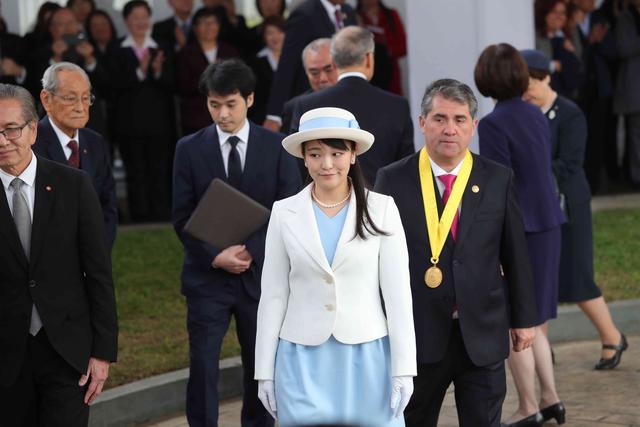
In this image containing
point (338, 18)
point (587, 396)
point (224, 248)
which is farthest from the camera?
point (338, 18)

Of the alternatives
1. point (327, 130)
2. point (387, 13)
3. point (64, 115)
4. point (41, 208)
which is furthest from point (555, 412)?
point (387, 13)

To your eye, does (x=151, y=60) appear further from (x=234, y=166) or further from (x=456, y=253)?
(x=456, y=253)

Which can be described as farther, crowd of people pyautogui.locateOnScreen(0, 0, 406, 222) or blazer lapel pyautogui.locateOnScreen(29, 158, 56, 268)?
crowd of people pyautogui.locateOnScreen(0, 0, 406, 222)

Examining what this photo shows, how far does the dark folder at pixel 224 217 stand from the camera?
6828mm

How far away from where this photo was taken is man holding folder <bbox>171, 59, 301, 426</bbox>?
704cm

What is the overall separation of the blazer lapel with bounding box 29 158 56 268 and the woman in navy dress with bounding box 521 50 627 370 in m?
3.44

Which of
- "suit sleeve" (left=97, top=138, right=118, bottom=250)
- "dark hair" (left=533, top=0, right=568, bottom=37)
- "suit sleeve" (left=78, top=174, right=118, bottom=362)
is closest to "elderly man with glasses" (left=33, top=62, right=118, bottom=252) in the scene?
"suit sleeve" (left=97, top=138, right=118, bottom=250)

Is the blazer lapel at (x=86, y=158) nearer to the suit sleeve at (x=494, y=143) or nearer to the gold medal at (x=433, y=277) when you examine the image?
the suit sleeve at (x=494, y=143)

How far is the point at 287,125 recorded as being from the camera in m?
8.44

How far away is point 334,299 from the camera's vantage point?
506cm

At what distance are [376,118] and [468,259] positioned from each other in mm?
2004

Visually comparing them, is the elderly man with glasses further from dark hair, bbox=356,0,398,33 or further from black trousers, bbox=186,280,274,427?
dark hair, bbox=356,0,398,33

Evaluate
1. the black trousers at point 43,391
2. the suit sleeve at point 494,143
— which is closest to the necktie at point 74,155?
the black trousers at point 43,391

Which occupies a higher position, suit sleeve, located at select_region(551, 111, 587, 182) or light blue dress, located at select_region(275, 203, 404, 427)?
suit sleeve, located at select_region(551, 111, 587, 182)
